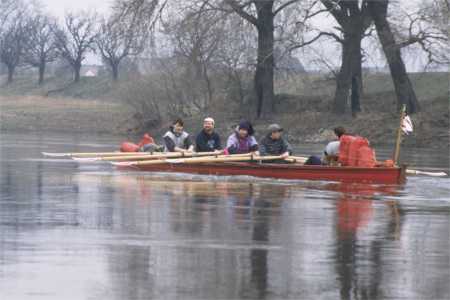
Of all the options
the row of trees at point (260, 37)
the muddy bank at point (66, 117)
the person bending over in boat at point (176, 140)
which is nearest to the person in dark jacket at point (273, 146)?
the person bending over in boat at point (176, 140)

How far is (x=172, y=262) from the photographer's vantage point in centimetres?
1174

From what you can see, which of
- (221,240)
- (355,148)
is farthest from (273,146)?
(221,240)

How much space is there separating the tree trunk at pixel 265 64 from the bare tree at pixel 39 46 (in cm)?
4952

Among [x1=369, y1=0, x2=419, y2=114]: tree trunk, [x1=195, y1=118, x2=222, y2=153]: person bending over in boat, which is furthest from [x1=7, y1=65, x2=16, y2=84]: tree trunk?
[x1=195, y1=118, x2=222, y2=153]: person bending over in boat

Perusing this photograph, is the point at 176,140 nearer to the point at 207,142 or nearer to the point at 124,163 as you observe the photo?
the point at 207,142

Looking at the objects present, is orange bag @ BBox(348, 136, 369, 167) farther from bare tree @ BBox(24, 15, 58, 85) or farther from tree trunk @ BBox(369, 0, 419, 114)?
bare tree @ BBox(24, 15, 58, 85)

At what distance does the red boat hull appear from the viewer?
23.6 meters

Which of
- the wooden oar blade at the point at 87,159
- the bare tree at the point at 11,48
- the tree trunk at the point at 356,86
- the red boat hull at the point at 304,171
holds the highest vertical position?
the bare tree at the point at 11,48

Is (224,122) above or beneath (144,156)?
above

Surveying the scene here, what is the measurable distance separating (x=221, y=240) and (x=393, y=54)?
126ft

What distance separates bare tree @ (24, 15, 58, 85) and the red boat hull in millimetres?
82024

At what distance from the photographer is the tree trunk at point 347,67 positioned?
177ft

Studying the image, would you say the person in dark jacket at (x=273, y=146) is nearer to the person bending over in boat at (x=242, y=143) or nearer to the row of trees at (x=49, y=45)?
the person bending over in boat at (x=242, y=143)

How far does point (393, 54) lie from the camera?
50938 mm
